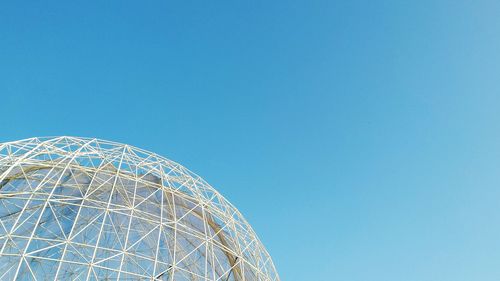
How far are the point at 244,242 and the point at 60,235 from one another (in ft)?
40.2

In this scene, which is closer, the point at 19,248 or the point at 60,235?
the point at 19,248

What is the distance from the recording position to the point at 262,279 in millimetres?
25438

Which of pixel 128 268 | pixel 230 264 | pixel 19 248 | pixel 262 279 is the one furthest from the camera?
pixel 128 268

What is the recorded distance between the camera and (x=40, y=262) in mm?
26156

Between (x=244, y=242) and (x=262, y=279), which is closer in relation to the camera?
(x=262, y=279)

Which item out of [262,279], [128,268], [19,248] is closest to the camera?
[19,248]

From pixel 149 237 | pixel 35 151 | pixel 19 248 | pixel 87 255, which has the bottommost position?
pixel 19 248

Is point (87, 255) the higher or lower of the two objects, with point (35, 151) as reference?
lower

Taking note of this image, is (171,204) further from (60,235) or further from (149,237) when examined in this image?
(60,235)

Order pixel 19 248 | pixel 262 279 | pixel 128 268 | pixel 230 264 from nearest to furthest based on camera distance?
pixel 19 248 → pixel 262 279 → pixel 230 264 → pixel 128 268

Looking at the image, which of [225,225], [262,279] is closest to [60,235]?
[225,225]

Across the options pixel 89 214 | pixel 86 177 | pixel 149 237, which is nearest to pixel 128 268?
pixel 149 237

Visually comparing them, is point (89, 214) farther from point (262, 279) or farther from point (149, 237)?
point (262, 279)

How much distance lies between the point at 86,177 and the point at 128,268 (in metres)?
7.56
